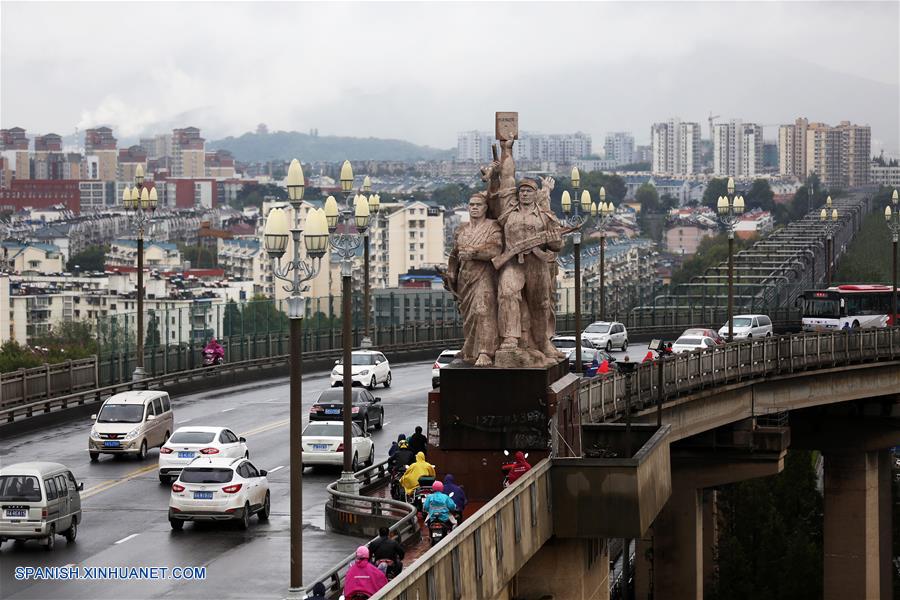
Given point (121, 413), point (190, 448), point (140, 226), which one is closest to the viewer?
point (190, 448)

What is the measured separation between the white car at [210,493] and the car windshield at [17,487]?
3.04 metres

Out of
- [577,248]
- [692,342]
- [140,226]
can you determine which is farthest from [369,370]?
[692,342]

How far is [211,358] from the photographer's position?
60719mm

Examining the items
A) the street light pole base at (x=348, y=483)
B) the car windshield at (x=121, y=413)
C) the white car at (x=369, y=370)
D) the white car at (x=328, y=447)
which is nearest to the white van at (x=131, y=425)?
the car windshield at (x=121, y=413)

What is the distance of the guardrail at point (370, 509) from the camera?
23.9m

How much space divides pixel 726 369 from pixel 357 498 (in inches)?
1094

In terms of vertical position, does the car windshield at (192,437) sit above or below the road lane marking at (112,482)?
above

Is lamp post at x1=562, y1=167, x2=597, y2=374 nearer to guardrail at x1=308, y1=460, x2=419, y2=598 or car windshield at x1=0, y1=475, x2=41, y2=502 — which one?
guardrail at x1=308, y1=460, x2=419, y2=598

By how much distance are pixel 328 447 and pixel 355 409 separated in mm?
5531

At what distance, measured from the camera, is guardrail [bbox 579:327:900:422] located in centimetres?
4378

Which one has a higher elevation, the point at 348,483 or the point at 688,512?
the point at 348,483

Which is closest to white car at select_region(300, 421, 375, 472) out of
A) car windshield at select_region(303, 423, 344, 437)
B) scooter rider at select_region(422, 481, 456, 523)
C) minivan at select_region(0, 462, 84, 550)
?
car windshield at select_region(303, 423, 344, 437)

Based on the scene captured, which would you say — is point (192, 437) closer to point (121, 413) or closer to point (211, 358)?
point (121, 413)

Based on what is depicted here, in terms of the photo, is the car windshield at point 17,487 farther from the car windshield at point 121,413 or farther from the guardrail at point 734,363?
the guardrail at point 734,363
